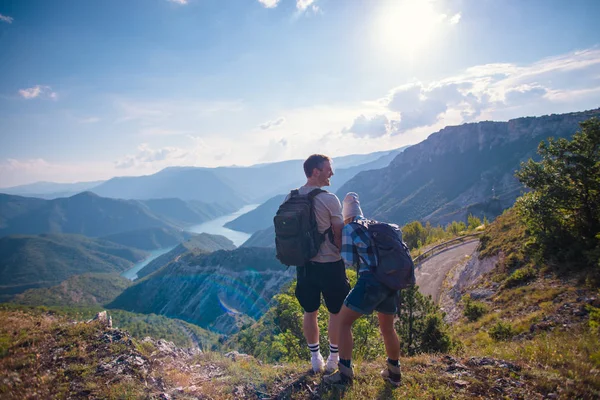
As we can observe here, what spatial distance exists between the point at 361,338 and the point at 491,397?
486cm

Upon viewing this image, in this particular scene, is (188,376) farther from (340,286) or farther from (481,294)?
(481,294)

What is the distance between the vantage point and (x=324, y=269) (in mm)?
4391

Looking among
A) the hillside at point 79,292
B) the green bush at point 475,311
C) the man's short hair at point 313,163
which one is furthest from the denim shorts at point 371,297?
the hillside at point 79,292

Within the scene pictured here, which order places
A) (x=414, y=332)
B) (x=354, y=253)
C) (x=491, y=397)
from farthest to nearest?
(x=414, y=332)
(x=354, y=253)
(x=491, y=397)

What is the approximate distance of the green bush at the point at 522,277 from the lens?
12492 millimetres

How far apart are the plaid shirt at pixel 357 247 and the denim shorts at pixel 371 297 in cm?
18

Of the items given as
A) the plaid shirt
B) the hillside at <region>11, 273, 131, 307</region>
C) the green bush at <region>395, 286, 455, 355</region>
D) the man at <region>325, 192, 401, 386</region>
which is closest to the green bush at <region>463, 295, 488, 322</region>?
the green bush at <region>395, 286, 455, 355</region>

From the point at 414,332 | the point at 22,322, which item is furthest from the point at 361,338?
the point at 22,322

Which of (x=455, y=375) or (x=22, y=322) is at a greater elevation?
(x=22, y=322)

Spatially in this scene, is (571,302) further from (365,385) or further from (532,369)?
(365,385)

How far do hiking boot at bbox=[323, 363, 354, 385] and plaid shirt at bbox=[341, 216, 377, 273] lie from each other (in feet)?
4.96

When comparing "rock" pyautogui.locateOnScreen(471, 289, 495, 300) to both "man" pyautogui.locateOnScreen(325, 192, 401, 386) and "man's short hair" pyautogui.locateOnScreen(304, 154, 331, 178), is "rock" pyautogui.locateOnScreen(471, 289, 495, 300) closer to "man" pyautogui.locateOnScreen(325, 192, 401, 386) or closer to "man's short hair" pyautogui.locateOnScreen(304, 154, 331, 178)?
"man" pyautogui.locateOnScreen(325, 192, 401, 386)

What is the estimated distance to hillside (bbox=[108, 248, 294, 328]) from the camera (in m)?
113

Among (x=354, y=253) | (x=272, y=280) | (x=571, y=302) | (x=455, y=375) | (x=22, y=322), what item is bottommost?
(x=272, y=280)
